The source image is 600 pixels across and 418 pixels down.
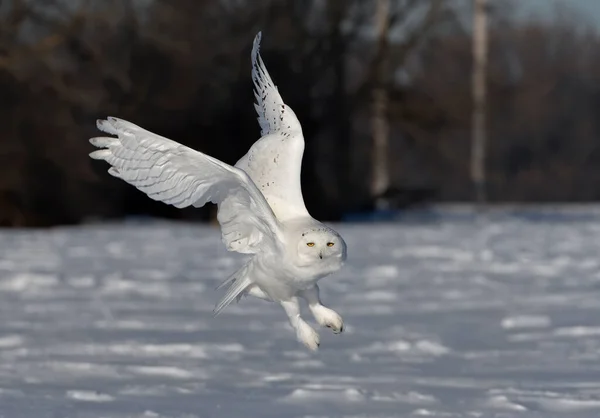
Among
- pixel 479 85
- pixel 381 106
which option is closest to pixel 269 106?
pixel 381 106

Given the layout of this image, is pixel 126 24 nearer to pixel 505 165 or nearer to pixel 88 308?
pixel 88 308

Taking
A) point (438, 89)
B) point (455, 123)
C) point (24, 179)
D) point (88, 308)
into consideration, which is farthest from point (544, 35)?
point (88, 308)

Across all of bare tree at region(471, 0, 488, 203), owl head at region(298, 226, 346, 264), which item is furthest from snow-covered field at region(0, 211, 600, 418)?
bare tree at region(471, 0, 488, 203)

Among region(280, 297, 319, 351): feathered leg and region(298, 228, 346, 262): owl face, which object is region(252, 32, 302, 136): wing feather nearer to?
region(280, 297, 319, 351): feathered leg

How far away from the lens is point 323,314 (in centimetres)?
499

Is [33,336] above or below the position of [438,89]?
below

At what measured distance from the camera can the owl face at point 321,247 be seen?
4.65 metres

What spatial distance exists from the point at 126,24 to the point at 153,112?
2001 millimetres

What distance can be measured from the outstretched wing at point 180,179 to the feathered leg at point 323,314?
0.89ft

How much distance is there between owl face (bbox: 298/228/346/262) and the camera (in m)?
4.65

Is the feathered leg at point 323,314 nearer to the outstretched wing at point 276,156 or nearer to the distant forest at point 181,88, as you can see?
the outstretched wing at point 276,156

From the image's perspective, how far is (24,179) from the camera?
19969mm

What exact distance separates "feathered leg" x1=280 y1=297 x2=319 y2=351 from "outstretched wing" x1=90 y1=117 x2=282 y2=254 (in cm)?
26

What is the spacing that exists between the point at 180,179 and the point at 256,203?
39 cm
